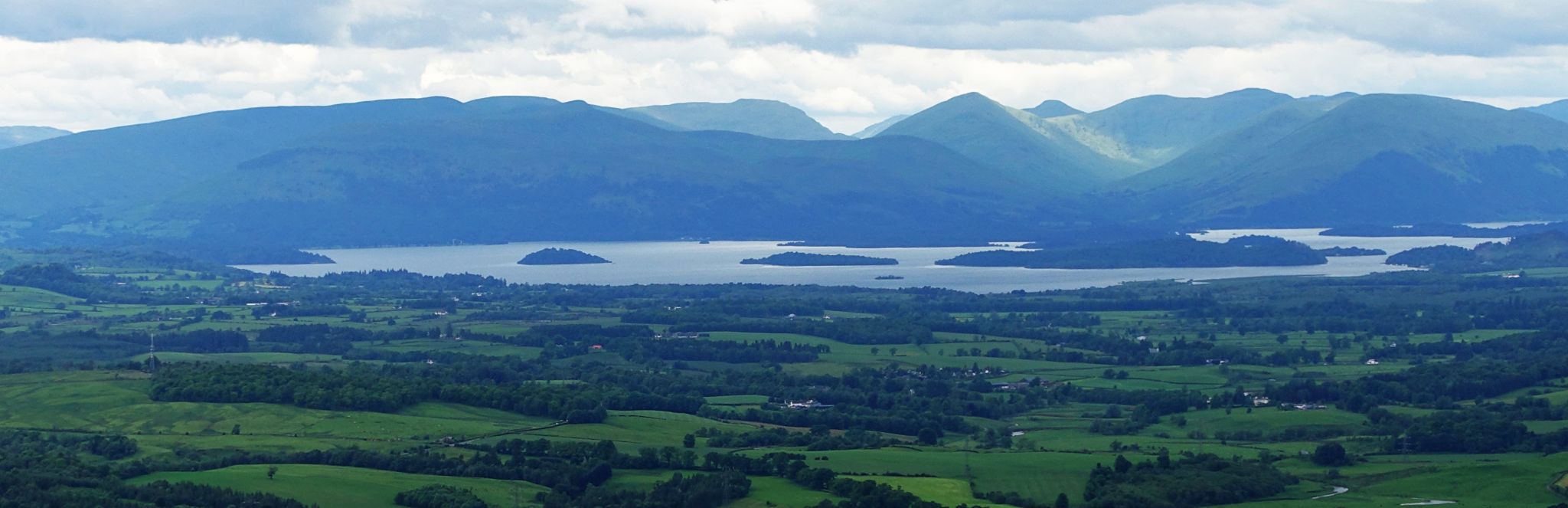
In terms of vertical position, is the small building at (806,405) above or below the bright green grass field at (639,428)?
above

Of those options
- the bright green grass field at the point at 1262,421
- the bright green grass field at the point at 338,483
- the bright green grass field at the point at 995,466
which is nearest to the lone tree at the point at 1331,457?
the bright green grass field at the point at 995,466

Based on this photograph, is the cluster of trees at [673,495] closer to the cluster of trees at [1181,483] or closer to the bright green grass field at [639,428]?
the bright green grass field at [639,428]

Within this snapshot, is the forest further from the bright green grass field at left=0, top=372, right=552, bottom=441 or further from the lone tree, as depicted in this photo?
the bright green grass field at left=0, top=372, right=552, bottom=441

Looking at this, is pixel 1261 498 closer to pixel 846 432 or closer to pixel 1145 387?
pixel 846 432

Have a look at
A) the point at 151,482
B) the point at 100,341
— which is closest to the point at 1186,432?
the point at 151,482

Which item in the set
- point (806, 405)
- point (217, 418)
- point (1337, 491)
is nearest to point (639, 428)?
point (806, 405)

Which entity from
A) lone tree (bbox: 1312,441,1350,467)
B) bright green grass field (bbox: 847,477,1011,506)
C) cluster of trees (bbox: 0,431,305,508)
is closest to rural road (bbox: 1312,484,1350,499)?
lone tree (bbox: 1312,441,1350,467)

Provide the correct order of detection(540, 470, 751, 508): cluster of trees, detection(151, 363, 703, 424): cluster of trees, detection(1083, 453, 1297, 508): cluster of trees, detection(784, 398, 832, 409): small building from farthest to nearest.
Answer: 1. detection(784, 398, 832, 409): small building
2. detection(151, 363, 703, 424): cluster of trees
3. detection(1083, 453, 1297, 508): cluster of trees
4. detection(540, 470, 751, 508): cluster of trees

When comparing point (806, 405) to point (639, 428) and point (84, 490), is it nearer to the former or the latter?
point (639, 428)
